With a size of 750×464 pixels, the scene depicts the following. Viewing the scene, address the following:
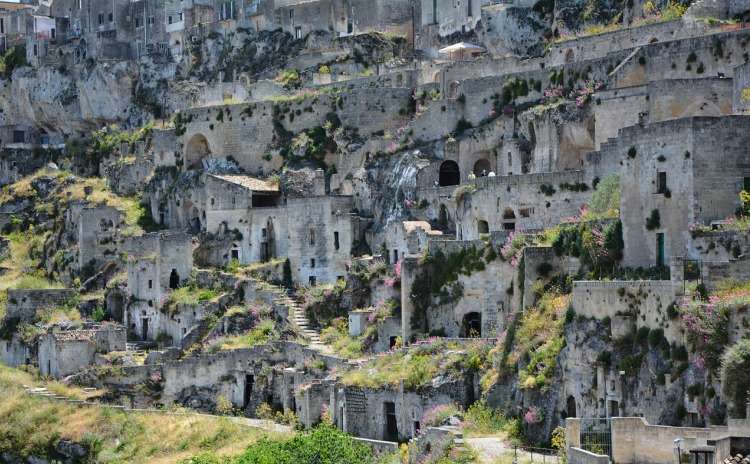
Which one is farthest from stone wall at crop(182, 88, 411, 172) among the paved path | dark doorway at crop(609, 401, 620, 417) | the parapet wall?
dark doorway at crop(609, 401, 620, 417)

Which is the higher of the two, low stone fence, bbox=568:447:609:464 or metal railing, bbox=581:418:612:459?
metal railing, bbox=581:418:612:459

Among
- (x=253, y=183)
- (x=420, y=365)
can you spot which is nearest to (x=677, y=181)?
(x=420, y=365)

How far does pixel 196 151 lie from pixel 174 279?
8882 mm

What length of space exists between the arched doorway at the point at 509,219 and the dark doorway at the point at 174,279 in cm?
1824

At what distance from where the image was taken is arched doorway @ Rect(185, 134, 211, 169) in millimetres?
71531

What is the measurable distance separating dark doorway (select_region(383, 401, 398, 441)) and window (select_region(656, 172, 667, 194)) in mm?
12216

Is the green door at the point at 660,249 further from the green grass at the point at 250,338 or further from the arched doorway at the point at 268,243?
the arched doorway at the point at 268,243

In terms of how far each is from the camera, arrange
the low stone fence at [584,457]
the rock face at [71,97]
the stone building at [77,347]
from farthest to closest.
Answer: the rock face at [71,97] < the stone building at [77,347] < the low stone fence at [584,457]

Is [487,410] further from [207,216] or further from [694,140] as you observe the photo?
→ [207,216]

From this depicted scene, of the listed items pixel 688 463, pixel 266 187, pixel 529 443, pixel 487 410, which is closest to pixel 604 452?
pixel 688 463

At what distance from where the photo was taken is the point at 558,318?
42.5 meters

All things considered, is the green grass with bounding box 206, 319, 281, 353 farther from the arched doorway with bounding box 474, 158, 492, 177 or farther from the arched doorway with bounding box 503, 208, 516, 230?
the arched doorway with bounding box 503, 208, 516, 230

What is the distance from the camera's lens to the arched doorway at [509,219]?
51.7m

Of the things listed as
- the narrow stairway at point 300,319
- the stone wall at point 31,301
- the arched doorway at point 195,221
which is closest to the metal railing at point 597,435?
the narrow stairway at point 300,319
